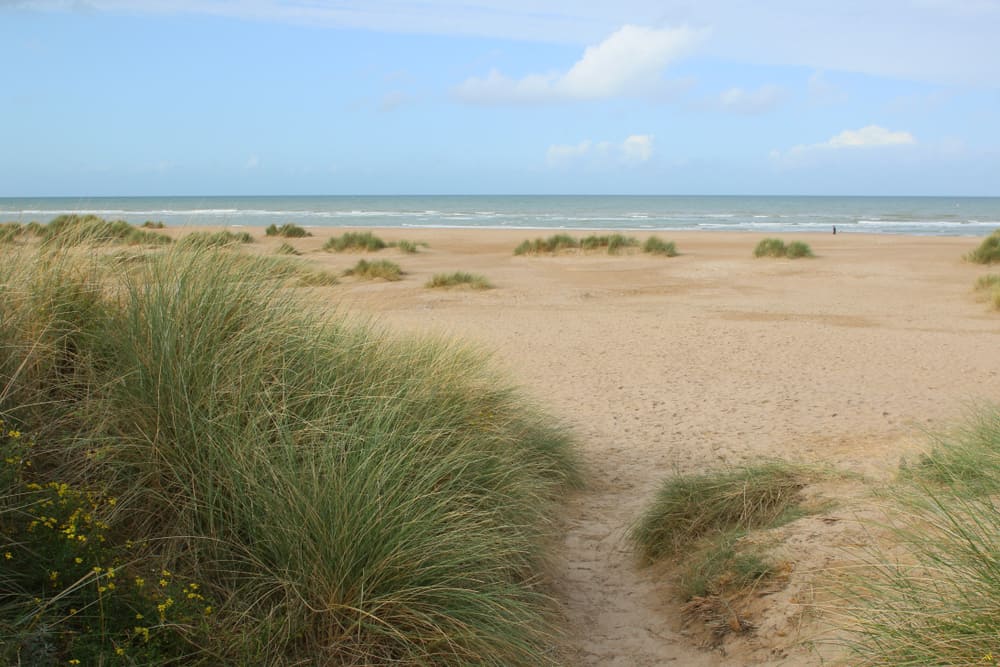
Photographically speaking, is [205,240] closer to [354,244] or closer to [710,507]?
[710,507]

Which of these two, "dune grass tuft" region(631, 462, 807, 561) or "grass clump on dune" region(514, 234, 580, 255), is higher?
"grass clump on dune" region(514, 234, 580, 255)

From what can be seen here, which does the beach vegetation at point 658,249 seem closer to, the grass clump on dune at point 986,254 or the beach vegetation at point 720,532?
the grass clump on dune at point 986,254

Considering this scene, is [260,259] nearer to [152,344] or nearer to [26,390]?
[152,344]

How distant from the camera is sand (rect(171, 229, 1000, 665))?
427 centimetres

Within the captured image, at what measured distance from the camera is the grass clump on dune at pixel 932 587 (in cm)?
287

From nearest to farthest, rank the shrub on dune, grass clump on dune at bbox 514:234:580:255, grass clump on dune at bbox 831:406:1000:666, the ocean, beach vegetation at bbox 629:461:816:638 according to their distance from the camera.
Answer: grass clump on dune at bbox 831:406:1000:666 → beach vegetation at bbox 629:461:816:638 → the shrub on dune → grass clump on dune at bbox 514:234:580:255 → the ocean

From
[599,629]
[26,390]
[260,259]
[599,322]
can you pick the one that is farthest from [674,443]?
[599,322]

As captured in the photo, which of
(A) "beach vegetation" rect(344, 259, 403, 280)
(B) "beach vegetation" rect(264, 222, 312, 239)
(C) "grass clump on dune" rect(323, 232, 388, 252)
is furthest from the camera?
(B) "beach vegetation" rect(264, 222, 312, 239)

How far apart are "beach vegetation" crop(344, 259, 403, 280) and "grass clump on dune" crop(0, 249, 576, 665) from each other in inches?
620

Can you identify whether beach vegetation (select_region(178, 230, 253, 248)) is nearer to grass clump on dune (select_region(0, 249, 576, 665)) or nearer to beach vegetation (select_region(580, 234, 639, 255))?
grass clump on dune (select_region(0, 249, 576, 665))

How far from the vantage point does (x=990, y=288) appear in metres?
17.2

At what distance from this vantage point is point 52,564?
2.94 metres

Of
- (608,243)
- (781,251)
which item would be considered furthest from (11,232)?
(608,243)

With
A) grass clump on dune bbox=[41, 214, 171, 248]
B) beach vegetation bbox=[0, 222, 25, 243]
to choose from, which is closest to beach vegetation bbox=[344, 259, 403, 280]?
grass clump on dune bbox=[41, 214, 171, 248]
